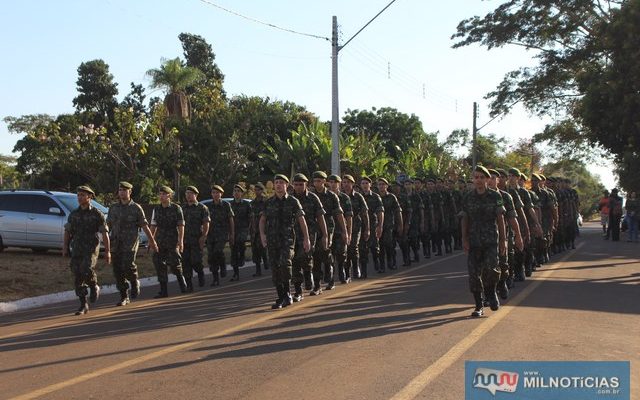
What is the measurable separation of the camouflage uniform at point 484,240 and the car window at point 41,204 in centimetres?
1233

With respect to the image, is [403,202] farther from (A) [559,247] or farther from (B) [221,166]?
(B) [221,166]

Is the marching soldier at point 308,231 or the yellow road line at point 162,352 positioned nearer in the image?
the yellow road line at point 162,352

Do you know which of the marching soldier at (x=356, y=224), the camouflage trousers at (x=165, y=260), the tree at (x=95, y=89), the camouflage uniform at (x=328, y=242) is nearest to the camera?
the camouflage uniform at (x=328, y=242)

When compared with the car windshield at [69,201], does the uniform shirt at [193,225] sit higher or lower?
lower

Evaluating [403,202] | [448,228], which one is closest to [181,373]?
[403,202]

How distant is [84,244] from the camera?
9609 mm

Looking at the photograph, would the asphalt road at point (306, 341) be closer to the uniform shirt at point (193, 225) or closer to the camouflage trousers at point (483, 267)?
the camouflage trousers at point (483, 267)

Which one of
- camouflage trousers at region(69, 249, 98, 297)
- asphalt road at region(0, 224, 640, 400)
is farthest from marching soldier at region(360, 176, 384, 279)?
camouflage trousers at region(69, 249, 98, 297)

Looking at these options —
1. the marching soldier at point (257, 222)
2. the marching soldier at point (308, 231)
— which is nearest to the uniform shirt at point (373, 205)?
the marching soldier at point (257, 222)

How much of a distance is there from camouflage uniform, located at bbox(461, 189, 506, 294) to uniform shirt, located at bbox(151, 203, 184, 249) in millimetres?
5047

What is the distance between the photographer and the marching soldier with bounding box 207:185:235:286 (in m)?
13.3

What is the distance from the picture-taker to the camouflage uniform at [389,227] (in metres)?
14.4

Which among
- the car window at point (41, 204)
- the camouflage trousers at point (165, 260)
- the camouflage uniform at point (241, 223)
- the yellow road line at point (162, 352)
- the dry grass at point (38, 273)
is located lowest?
the yellow road line at point (162, 352)

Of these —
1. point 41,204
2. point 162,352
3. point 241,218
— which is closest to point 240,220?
point 241,218
